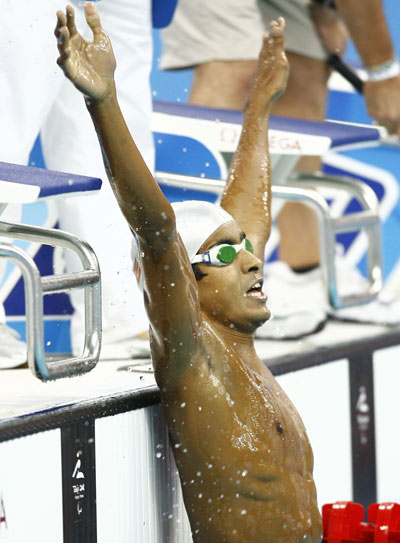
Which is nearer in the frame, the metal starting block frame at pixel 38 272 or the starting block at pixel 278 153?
the metal starting block frame at pixel 38 272

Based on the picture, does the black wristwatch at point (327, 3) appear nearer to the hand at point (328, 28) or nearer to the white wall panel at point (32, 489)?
the hand at point (328, 28)

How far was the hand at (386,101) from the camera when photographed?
297 cm

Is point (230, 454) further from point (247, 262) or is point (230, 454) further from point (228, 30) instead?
point (228, 30)

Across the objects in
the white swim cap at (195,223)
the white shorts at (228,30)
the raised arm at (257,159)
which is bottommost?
the white swim cap at (195,223)

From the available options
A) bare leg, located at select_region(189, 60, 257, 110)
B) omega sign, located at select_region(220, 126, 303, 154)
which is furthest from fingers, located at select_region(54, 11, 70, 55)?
bare leg, located at select_region(189, 60, 257, 110)

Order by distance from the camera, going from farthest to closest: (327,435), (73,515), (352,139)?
(352,139) < (327,435) < (73,515)

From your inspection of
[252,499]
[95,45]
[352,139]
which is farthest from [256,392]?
[352,139]

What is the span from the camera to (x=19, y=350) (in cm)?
204

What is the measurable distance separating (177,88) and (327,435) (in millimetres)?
1321

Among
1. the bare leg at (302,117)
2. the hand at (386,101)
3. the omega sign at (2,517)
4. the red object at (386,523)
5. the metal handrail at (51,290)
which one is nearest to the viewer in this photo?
the omega sign at (2,517)

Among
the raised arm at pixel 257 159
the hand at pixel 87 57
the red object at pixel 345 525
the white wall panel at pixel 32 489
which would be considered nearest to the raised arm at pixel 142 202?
the hand at pixel 87 57

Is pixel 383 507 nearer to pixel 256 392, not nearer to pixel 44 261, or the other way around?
pixel 256 392

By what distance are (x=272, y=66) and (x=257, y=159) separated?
0.66 ft

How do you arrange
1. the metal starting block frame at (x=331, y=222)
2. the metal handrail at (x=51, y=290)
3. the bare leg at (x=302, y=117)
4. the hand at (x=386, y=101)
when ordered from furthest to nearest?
the bare leg at (x=302, y=117) → the hand at (x=386, y=101) → the metal starting block frame at (x=331, y=222) → the metal handrail at (x=51, y=290)
